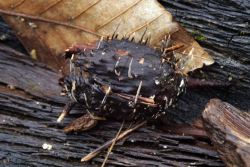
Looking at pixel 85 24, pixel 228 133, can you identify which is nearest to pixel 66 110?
pixel 85 24

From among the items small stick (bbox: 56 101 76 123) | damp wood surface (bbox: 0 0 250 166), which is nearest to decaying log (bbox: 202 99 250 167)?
damp wood surface (bbox: 0 0 250 166)

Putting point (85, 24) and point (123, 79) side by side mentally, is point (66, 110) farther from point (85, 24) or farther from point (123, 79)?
point (85, 24)

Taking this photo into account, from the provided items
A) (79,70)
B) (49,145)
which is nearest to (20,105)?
(49,145)

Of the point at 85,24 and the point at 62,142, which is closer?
the point at 62,142

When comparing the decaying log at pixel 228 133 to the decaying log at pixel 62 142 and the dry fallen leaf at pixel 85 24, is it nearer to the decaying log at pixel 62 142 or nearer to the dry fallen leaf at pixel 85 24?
the decaying log at pixel 62 142

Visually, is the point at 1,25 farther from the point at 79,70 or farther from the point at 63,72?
the point at 79,70

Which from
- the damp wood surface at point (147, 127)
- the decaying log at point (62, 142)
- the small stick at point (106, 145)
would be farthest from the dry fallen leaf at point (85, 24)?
the small stick at point (106, 145)
